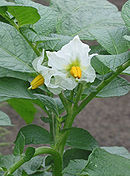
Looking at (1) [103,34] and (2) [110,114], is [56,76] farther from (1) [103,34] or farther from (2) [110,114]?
(2) [110,114]

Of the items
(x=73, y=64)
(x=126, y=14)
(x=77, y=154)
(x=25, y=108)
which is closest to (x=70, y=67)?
(x=73, y=64)

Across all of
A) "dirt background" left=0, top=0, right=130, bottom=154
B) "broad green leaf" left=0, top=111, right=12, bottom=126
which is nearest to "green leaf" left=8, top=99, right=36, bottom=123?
"broad green leaf" left=0, top=111, right=12, bottom=126

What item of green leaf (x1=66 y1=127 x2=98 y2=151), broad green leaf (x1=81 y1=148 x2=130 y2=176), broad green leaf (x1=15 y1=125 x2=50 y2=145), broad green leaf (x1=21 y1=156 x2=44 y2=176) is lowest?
broad green leaf (x1=21 y1=156 x2=44 y2=176)

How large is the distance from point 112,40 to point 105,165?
0.60ft

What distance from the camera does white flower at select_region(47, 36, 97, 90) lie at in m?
0.49

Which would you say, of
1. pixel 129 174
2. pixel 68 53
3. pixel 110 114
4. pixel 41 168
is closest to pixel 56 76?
pixel 68 53

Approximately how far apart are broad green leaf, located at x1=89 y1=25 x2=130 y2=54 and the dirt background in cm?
159

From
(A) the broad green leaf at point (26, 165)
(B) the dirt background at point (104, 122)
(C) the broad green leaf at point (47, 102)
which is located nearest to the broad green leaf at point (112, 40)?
(C) the broad green leaf at point (47, 102)

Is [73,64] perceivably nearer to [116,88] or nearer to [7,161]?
[116,88]

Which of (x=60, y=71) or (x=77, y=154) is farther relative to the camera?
(x=77, y=154)

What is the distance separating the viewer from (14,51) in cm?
54

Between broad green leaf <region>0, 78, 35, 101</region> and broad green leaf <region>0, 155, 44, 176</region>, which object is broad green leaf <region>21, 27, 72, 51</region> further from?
broad green leaf <region>0, 155, 44, 176</region>

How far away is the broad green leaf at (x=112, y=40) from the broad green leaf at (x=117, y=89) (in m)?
0.08

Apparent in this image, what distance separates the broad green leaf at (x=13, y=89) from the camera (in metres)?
0.55
